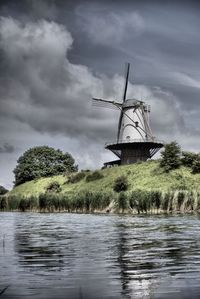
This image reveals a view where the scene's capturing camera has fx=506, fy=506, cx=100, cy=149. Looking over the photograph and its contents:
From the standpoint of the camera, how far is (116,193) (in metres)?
49.0

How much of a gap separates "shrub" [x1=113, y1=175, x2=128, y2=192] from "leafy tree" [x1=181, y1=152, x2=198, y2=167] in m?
10.5

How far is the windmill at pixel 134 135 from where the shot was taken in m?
94.9

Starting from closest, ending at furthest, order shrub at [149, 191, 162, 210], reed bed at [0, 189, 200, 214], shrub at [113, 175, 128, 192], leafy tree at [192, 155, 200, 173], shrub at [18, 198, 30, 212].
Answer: shrub at [149, 191, 162, 210]
reed bed at [0, 189, 200, 214]
shrub at [18, 198, 30, 212]
leafy tree at [192, 155, 200, 173]
shrub at [113, 175, 128, 192]

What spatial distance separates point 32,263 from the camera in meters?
12.1

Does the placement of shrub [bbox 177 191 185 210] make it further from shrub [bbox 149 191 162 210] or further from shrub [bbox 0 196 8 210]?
shrub [bbox 0 196 8 210]

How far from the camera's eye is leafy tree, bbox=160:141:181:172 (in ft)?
277

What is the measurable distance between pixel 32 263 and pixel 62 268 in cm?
123

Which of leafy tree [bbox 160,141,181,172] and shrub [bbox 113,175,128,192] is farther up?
leafy tree [bbox 160,141,181,172]

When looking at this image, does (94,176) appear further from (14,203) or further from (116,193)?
(116,193)

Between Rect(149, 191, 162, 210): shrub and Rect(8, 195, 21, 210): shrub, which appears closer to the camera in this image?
Rect(149, 191, 162, 210): shrub

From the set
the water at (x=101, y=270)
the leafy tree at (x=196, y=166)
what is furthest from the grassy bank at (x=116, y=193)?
the water at (x=101, y=270)

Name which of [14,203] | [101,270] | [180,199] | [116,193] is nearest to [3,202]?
[14,203]

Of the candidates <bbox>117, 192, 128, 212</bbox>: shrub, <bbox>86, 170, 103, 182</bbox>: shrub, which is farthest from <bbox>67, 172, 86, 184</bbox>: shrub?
<bbox>117, 192, 128, 212</bbox>: shrub

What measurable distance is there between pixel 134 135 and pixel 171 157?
39.1 feet
